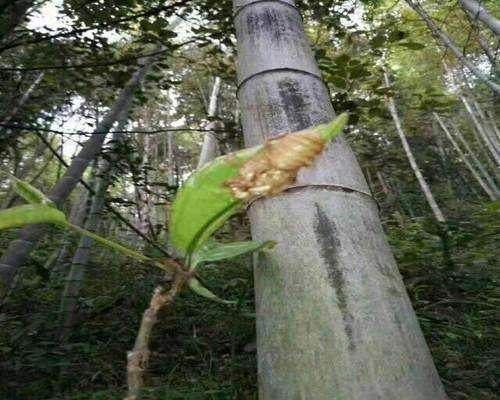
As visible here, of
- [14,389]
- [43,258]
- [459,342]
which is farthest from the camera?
[43,258]

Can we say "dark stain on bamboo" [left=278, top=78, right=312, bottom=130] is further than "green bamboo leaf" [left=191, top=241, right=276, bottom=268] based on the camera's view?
Yes

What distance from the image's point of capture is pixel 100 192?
287 cm

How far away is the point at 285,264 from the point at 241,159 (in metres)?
0.17

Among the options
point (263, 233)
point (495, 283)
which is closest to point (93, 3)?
point (263, 233)

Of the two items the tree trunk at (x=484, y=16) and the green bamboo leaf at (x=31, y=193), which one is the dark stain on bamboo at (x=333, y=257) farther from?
the tree trunk at (x=484, y=16)

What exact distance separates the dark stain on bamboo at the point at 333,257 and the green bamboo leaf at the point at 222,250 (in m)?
0.06

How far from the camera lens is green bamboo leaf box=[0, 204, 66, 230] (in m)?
0.36

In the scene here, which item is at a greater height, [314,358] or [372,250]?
[372,250]

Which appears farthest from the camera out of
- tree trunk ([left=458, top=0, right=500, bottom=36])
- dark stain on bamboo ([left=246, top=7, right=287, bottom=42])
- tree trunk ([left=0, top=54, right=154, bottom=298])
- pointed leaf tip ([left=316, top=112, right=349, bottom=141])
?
tree trunk ([left=458, top=0, right=500, bottom=36])

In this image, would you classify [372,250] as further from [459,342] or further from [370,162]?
[370,162]

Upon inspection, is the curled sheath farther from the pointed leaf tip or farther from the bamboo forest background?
the bamboo forest background

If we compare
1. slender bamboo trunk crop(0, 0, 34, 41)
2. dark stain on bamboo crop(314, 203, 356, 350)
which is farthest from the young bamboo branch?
slender bamboo trunk crop(0, 0, 34, 41)

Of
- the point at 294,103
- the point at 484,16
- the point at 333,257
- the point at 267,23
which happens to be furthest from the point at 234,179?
the point at 484,16

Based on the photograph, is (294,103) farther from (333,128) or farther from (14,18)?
(14,18)
